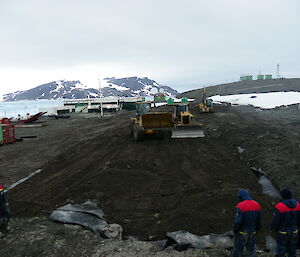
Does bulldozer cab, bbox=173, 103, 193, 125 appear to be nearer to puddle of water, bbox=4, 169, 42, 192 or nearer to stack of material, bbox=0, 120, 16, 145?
puddle of water, bbox=4, 169, 42, 192

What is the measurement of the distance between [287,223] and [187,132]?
12891 millimetres

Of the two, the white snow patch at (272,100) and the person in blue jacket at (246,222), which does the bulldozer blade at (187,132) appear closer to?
the person in blue jacket at (246,222)

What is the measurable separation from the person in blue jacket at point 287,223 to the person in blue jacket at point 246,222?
Result: 0.37m

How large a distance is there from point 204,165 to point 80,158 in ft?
23.1

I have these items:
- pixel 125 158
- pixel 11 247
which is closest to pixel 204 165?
pixel 125 158

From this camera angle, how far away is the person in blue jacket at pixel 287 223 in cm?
Answer: 506

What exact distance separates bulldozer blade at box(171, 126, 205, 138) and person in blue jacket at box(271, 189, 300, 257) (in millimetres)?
12655

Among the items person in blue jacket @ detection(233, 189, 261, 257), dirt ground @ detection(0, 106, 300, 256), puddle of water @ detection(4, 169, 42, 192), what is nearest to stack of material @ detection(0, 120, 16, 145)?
dirt ground @ detection(0, 106, 300, 256)

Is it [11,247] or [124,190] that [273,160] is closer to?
[124,190]

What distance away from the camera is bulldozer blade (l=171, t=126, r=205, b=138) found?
17781 millimetres

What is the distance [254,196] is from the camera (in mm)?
8586

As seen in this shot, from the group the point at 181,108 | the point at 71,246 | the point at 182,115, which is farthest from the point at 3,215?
the point at 181,108

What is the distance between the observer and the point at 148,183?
1036 cm

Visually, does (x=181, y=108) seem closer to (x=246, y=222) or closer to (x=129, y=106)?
(x=246, y=222)
